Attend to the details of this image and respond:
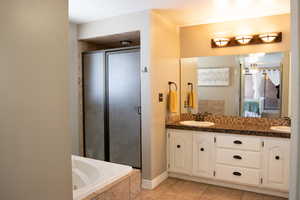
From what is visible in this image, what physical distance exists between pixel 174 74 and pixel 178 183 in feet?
5.56

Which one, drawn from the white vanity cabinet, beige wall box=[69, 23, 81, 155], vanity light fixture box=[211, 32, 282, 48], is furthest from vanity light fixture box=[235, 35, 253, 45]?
beige wall box=[69, 23, 81, 155]

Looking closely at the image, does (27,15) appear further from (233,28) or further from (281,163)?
(233,28)

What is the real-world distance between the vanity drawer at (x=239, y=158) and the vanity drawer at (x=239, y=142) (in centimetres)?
6

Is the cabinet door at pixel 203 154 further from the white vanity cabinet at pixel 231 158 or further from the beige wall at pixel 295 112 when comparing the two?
the beige wall at pixel 295 112

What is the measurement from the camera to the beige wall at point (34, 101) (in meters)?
0.72

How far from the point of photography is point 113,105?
135 inches

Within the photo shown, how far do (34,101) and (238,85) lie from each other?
10.3 ft

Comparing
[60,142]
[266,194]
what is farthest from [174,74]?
[60,142]

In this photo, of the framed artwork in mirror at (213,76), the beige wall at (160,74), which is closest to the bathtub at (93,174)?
the beige wall at (160,74)

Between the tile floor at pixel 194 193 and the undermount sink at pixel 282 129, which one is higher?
the undermount sink at pixel 282 129

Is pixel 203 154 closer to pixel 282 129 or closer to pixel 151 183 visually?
pixel 151 183

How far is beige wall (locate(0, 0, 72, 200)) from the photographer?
0.72 metres

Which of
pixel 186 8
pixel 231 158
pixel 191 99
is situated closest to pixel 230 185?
pixel 231 158

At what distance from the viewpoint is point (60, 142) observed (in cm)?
87
